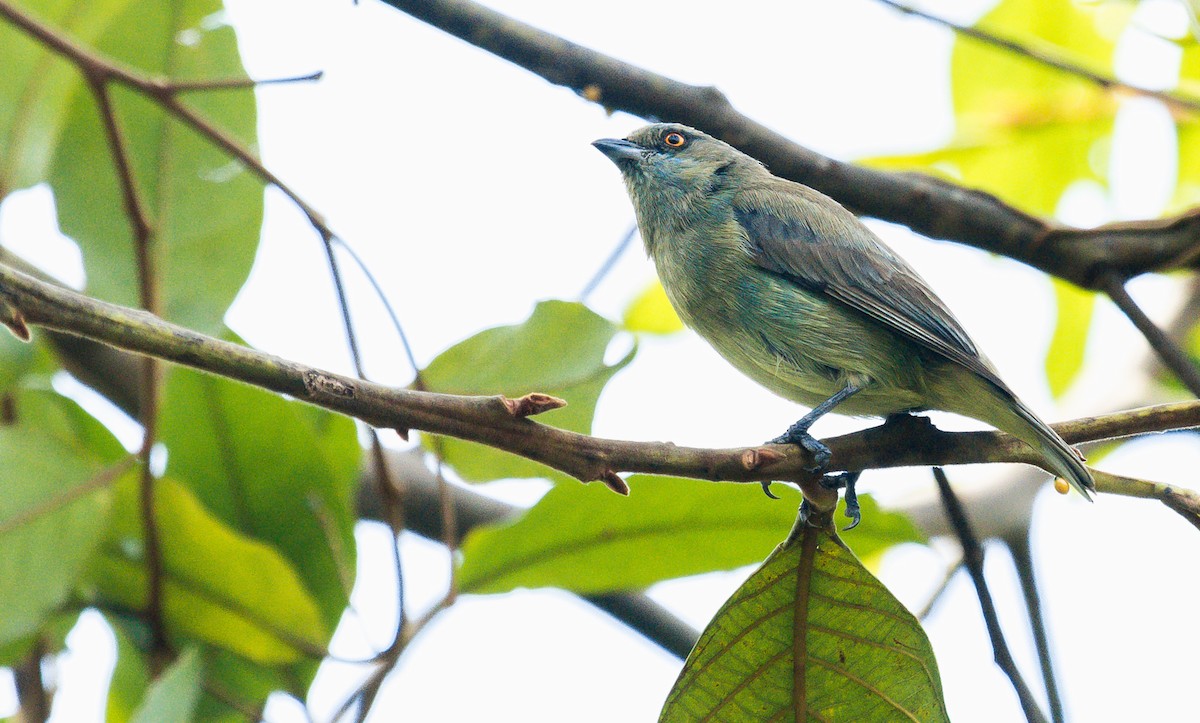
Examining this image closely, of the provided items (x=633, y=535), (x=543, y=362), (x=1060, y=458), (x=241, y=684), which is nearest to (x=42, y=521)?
(x=241, y=684)

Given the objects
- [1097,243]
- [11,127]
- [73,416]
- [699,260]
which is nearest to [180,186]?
[11,127]

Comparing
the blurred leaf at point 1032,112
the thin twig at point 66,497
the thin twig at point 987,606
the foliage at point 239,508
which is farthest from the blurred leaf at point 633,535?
the blurred leaf at point 1032,112

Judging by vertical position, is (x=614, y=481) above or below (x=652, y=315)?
below

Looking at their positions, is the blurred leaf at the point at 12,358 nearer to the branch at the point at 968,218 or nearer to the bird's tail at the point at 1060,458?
the branch at the point at 968,218

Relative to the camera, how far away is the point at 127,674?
304 centimetres

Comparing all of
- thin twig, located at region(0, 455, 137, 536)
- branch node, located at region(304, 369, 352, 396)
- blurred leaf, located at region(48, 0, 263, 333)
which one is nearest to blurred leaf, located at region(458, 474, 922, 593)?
thin twig, located at region(0, 455, 137, 536)

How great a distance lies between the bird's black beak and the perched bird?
1.43 ft

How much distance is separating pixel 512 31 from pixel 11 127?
5.51ft

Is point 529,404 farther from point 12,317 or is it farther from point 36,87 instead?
point 36,87

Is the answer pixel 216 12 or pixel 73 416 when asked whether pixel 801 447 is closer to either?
pixel 73 416

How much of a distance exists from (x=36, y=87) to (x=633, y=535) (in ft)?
7.08

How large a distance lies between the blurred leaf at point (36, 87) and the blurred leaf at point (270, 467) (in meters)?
0.78

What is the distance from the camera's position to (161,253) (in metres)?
3.27

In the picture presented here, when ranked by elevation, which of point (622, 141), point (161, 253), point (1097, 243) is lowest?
point (161, 253)
